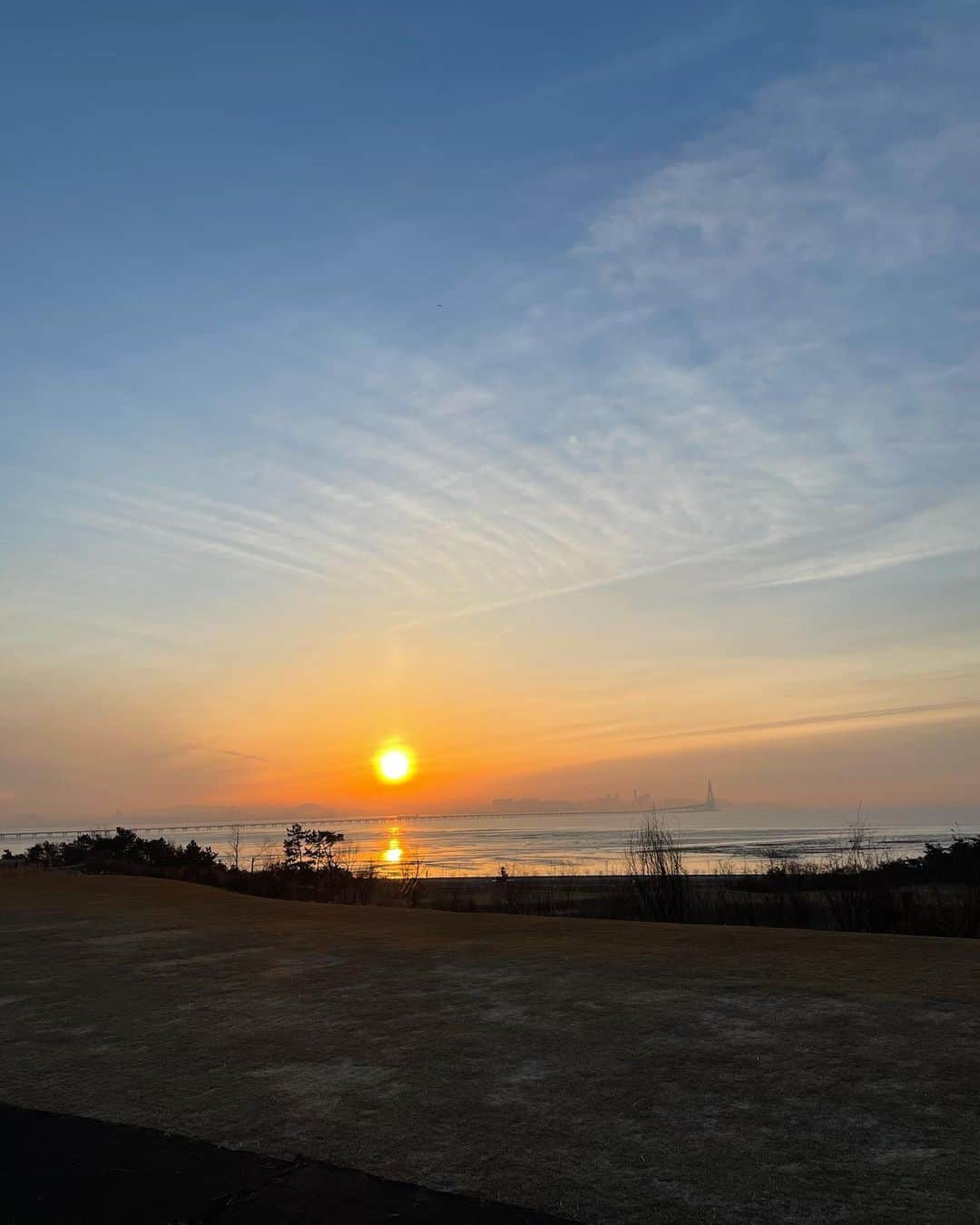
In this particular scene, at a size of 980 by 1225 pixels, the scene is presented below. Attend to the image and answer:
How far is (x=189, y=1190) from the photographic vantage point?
2.91m

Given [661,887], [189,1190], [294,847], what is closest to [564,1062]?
[189,1190]

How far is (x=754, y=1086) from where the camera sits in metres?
3.63

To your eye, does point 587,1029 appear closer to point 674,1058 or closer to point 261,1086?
point 674,1058

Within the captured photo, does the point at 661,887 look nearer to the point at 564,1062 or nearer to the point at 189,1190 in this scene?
the point at 564,1062

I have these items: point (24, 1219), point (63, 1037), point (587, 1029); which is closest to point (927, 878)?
point (587, 1029)

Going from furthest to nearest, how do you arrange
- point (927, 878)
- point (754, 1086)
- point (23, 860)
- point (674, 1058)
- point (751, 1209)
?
point (23, 860) → point (927, 878) → point (674, 1058) → point (754, 1086) → point (751, 1209)

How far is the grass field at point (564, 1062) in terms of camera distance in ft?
9.55

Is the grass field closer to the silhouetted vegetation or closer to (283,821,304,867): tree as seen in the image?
the silhouetted vegetation

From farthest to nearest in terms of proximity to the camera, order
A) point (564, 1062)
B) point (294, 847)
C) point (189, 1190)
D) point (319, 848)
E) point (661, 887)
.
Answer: point (319, 848)
point (294, 847)
point (661, 887)
point (564, 1062)
point (189, 1190)

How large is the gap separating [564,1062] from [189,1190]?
5.36 ft

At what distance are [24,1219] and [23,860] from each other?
22.5 m

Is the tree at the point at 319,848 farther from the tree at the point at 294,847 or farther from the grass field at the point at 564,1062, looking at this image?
Result: the grass field at the point at 564,1062

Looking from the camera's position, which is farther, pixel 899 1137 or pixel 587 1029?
pixel 587 1029

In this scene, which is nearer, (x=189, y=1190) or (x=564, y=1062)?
(x=189, y=1190)
